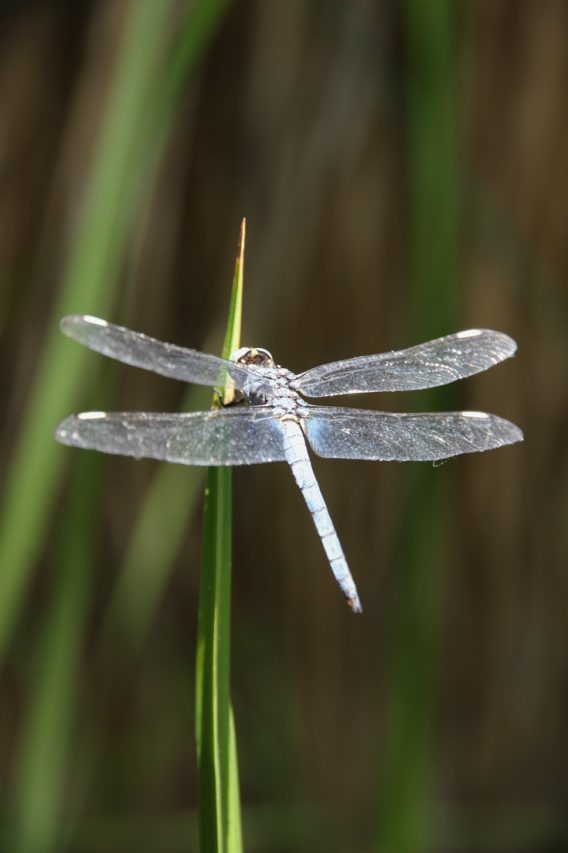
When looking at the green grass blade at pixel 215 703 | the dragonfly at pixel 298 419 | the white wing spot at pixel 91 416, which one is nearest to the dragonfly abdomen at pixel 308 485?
the dragonfly at pixel 298 419

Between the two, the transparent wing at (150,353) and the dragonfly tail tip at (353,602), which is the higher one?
the transparent wing at (150,353)

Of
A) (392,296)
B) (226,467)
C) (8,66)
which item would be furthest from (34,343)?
(226,467)

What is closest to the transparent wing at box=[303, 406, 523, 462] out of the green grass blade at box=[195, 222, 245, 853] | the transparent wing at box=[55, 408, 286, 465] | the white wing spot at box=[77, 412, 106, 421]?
the transparent wing at box=[55, 408, 286, 465]

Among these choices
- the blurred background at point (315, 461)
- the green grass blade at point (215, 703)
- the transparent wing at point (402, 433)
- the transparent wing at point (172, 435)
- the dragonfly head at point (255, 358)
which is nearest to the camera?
the green grass blade at point (215, 703)

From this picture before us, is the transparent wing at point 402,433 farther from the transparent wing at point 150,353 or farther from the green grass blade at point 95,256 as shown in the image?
the green grass blade at point 95,256

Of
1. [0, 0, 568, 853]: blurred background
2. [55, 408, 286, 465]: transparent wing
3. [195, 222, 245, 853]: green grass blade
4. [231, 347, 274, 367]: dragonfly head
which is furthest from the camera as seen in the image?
[0, 0, 568, 853]: blurred background

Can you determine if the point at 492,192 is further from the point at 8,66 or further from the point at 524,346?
the point at 8,66

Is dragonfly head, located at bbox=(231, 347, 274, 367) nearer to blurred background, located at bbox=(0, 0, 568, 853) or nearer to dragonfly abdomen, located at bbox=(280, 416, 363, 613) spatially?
dragonfly abdomen, located at bbox=(280, 416, 363, 613)

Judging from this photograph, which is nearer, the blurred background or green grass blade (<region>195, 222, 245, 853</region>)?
green grass blade (<region>195, 222, 245, 853</region>)
